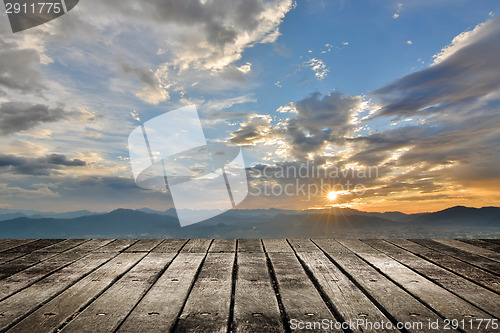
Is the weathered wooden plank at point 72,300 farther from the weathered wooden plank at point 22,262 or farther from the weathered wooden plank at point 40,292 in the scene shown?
the weathered wooden plank at point 22,262

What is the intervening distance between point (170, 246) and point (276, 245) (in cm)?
138

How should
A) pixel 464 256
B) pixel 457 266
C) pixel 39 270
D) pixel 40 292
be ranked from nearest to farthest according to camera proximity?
pixel 40 292 < pixel 39 270 < pixel 457 266 < pixel 464 256

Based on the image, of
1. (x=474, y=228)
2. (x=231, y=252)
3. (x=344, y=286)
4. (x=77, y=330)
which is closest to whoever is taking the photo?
(x=77, y=330)

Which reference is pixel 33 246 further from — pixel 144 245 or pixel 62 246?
pixel 144 245

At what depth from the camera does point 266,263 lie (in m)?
2.81

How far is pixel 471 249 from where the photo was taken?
142 inches

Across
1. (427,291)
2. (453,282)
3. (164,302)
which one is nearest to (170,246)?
(164,302)

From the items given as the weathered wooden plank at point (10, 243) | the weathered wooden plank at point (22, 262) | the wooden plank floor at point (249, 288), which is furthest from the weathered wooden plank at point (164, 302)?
the weathered wooden plank at point (10, 243)

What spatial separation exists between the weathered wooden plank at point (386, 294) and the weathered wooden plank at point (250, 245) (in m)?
0.88

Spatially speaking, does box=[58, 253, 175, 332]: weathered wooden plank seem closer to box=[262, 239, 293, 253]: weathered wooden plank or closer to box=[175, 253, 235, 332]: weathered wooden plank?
box=[175, 253, 235, 332]: weathered wooden plank

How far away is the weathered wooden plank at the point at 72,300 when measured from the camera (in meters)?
1.60

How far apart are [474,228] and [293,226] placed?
7208 cm

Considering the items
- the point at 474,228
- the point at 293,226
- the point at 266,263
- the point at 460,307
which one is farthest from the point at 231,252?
the point at 474,228

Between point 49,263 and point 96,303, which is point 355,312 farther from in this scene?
point 49,263
